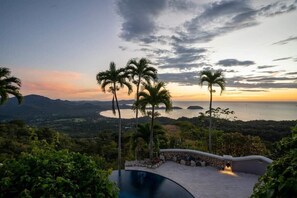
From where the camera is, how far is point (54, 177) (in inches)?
162

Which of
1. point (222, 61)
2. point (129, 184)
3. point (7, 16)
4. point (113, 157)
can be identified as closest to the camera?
point (129, 184)

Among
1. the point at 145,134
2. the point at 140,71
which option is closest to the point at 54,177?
the point at 145,134

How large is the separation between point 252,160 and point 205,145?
9683 mm

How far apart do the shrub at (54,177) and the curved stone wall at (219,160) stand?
12.2 meters

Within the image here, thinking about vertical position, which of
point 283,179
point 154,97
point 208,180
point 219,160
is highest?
point 154,97

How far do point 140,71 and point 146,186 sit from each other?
30.0 feet

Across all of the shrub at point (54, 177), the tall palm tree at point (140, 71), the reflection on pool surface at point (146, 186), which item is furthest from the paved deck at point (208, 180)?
the shrub at point (54, 177)

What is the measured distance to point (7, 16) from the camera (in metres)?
16.0

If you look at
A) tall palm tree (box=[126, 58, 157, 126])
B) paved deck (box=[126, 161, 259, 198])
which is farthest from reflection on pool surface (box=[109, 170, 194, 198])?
tall palm tree (box=[126, 58, 157, 126])

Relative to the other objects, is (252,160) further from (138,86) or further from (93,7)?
(93,7)

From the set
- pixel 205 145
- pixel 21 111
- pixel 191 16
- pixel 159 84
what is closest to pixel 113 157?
pixel 205 145

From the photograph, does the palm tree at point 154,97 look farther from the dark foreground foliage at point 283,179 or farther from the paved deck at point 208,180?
the dark foreground foliage at point 283,179

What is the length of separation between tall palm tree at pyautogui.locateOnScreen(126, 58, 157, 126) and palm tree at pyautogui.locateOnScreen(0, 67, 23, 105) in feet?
28.0

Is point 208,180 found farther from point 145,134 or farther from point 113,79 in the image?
point 113,79
